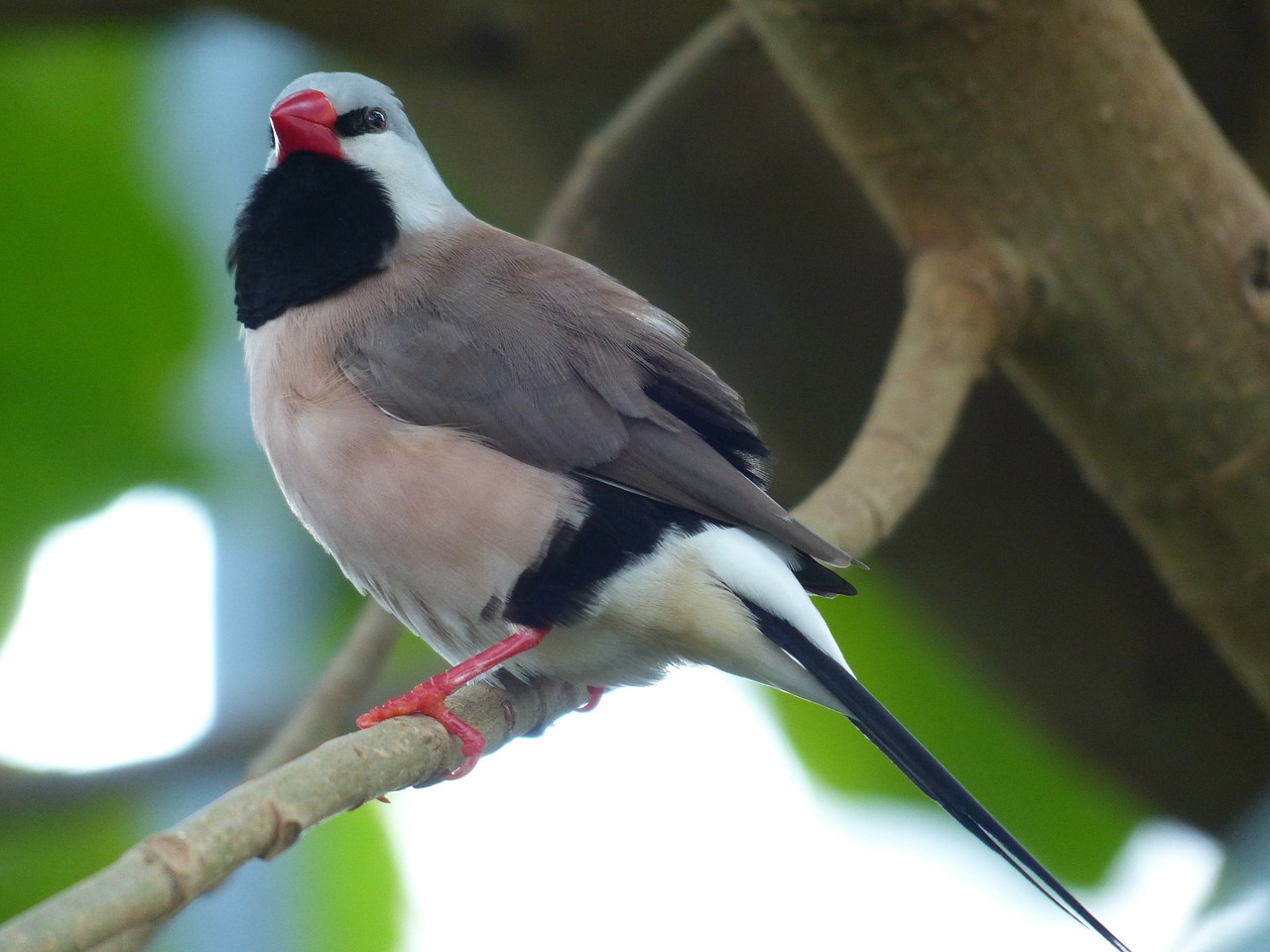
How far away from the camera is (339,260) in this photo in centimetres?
228

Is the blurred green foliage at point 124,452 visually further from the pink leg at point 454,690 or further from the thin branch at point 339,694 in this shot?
the pink leg at point 454,690

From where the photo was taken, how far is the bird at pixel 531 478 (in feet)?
6.25

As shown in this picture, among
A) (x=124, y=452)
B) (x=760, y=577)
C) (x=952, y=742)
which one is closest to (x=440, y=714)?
(x=760, y=577)

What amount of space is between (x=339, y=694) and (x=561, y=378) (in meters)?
0.63

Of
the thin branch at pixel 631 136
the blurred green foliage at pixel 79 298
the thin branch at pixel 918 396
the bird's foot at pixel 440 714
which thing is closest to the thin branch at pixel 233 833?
the bird's foot at pixel 440 714

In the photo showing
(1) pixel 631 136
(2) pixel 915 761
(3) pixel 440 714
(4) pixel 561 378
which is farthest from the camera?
(1) pixel 631 136

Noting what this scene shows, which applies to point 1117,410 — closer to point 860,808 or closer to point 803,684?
point 803,684

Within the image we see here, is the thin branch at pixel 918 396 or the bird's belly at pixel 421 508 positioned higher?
the thin branch at pixel 918 396

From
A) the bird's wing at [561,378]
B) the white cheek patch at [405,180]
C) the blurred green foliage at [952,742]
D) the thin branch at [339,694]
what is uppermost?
the white cheek patch at [405,180]

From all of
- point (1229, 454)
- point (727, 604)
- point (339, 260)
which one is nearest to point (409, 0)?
point (339, 260)

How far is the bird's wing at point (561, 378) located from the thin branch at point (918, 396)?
14 cm

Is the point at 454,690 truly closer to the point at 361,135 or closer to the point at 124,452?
the point at 361,135

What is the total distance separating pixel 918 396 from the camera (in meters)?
2.23

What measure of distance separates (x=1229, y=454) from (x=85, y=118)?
2412 mm
